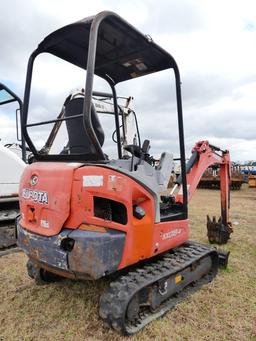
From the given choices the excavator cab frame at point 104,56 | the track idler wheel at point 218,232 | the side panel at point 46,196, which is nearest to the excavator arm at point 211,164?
the track idler wheel at point 218,232

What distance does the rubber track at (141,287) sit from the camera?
110 inches

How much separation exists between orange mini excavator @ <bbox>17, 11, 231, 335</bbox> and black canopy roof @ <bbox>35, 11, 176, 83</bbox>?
1cm

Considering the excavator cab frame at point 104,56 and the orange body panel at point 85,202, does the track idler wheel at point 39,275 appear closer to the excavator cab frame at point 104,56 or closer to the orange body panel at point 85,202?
the orange body panel at point 85,202

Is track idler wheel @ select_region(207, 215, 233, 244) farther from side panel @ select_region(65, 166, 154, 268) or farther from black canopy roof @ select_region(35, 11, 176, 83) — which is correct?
side panel @ select_region(65, 166, 154, 268)

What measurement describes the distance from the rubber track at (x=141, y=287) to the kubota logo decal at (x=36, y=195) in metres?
0.97

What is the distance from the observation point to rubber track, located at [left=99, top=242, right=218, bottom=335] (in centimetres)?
280

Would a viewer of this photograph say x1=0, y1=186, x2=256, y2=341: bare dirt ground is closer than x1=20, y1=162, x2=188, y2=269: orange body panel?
No

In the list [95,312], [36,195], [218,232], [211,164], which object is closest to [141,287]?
[95,312]

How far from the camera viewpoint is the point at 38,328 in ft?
10.0

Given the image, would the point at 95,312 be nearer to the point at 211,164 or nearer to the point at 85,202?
the point at 85,202

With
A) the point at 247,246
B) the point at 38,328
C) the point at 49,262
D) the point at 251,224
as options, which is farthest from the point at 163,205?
the point at 251,224

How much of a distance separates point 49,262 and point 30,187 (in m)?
0.75

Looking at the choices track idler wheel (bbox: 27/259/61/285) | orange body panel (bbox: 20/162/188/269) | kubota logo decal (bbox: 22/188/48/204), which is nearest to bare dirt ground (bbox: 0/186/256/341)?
track idler wheel (bbox: 27/259/61/285)

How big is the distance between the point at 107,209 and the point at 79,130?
33.5 inches
